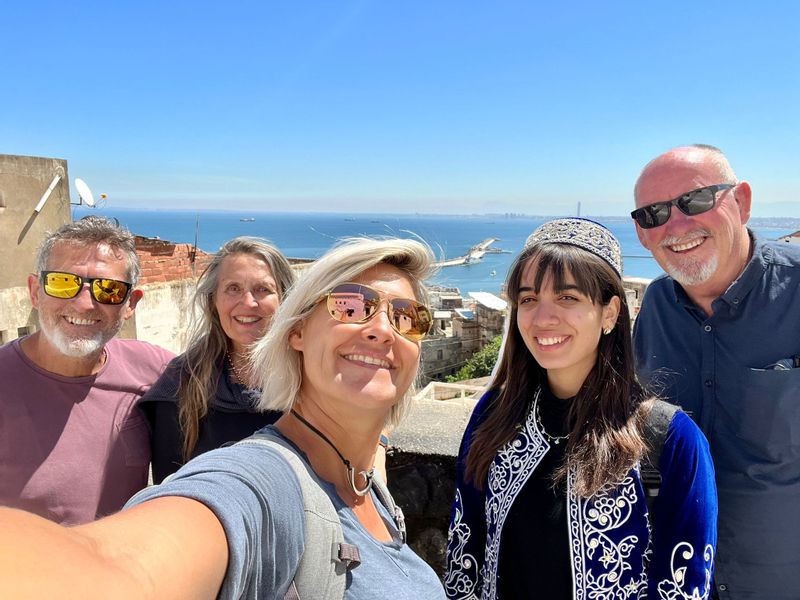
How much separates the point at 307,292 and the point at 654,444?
1.20 meters

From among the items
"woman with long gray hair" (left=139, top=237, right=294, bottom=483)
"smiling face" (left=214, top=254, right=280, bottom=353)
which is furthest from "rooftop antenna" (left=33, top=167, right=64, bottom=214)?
"smiling face" (left=214, top=254, right=280, bottom=353)

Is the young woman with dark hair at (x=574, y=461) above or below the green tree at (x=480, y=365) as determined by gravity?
above

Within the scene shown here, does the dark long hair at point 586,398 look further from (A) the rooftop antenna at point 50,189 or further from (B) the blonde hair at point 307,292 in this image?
(A) the rooftop antenna at point 50,189

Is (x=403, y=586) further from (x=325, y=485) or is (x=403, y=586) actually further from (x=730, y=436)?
(x=730, y=436)

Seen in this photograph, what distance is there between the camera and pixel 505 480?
1.87 metres

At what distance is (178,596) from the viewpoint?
0.86 metres

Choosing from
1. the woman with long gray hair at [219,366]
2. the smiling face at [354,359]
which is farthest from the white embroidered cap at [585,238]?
the woman with long gray hair at [219,366]

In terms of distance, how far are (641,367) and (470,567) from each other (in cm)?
117

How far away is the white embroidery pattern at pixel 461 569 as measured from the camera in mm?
1889

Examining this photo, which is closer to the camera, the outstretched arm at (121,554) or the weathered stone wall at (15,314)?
the outstretched arm at (121,554)

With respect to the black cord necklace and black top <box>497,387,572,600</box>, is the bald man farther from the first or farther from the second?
the black cord necklace

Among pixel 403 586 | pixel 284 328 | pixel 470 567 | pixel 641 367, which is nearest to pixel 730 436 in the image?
pixel 641 367

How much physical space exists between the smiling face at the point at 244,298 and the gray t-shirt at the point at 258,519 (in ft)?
5.05

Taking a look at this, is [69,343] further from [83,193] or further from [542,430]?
[83,193]
